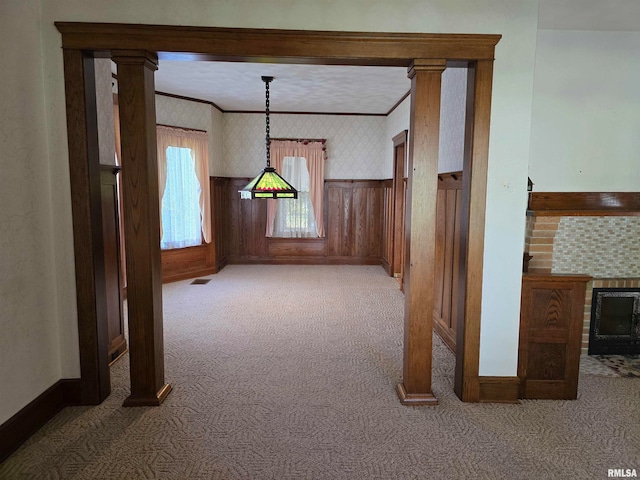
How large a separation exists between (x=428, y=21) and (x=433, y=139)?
0.66 m

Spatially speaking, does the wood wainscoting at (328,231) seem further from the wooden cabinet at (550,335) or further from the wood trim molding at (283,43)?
the wood trim molding at (283,43)

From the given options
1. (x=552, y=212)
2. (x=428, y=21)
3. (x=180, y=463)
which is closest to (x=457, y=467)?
(x=180, y=463)

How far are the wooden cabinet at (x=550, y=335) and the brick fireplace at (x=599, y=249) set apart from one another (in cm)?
60

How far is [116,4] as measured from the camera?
2369mm

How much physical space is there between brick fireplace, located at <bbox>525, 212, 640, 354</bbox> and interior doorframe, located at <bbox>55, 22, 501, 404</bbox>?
1096 millimetres

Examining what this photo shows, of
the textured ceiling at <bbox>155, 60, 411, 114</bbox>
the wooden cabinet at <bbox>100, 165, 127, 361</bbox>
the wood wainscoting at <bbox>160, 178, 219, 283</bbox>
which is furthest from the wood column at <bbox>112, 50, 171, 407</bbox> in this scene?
the wood wainscoting at <bbox>160, 178, 219, 283</bbox>

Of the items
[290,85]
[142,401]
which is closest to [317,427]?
[142,401]

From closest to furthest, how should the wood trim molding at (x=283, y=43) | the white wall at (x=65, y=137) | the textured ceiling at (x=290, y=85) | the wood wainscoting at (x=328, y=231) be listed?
1. the white wall at (x=65, y=137)
2. the wood trim molding at (x=283, y=43)
3. the textured ceiling at (x=290, y=85)
4. the wood wainscoting at (x=328, y=231)

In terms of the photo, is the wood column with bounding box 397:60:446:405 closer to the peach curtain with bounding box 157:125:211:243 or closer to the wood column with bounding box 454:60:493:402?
the wood column with bounding box 454:60:493:402

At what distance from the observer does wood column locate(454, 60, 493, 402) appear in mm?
2494

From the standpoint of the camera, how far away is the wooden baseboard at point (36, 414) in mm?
2107

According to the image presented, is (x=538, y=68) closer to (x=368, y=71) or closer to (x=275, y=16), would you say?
(x=368, y=71)

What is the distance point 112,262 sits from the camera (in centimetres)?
341

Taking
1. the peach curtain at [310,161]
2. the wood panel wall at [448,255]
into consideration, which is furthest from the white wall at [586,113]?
the peach curtain at [310,161]
